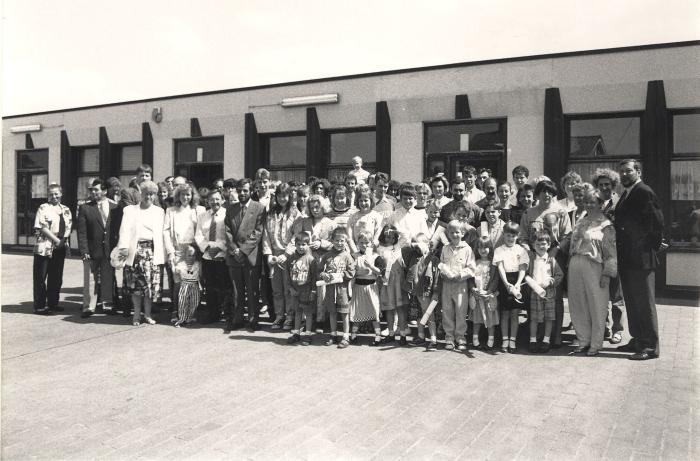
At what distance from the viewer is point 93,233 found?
26.8ft

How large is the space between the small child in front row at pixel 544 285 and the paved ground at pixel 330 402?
352mm

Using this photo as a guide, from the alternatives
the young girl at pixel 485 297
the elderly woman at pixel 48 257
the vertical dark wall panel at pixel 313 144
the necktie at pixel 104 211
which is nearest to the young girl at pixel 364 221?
the young girl at pixel 485 297

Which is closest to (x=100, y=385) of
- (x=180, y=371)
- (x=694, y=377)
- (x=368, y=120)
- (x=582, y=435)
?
(x=180, y=371)

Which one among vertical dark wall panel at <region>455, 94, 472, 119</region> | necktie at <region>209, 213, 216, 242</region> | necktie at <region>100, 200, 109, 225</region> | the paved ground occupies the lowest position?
the paved ground

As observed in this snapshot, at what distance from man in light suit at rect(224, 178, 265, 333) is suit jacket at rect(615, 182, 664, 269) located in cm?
445

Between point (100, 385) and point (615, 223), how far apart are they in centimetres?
563

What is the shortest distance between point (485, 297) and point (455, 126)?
6027 millimetres

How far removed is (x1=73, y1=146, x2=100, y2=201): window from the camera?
16.5 m

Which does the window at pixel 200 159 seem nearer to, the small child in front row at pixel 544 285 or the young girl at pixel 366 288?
the young girl at pixel 366 288

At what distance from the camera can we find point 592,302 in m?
5.88

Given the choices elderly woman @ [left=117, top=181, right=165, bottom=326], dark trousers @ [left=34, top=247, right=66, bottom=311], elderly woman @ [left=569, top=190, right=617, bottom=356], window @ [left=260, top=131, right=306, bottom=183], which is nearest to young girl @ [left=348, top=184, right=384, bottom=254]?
elderly woman @ [left=569, top=190, right=617, bottom=356]

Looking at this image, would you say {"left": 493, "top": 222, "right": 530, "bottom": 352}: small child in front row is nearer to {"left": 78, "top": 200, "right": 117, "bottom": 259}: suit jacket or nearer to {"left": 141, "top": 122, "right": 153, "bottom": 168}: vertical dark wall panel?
{"left": 78, "top": 200, "right": 117, "bottom": 259}: suit jacket

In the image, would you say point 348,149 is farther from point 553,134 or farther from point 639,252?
point 639,252

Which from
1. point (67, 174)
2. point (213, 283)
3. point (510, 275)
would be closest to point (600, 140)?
point (510, 275)
